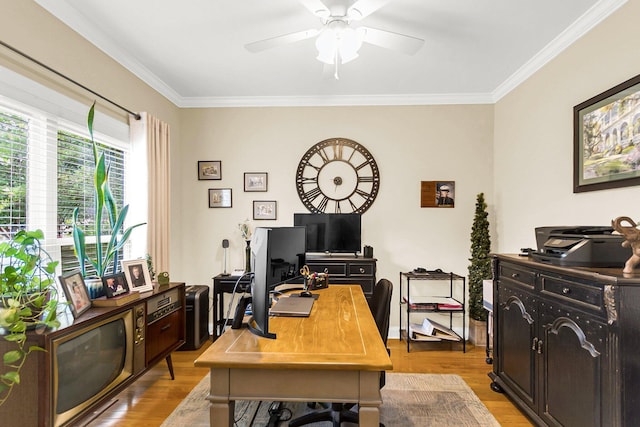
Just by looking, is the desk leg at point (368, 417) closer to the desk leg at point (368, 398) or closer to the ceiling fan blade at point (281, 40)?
the desk leg at point (368, 398)

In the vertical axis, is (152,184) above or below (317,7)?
below

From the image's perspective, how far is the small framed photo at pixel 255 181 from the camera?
3834mm

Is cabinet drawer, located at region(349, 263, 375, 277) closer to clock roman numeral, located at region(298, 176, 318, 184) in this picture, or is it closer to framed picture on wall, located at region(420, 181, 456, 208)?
framed picture on wall, located at region(420, 181, 456, 208)

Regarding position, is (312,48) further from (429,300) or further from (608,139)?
(429,300)

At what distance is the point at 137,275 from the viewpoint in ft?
7.74

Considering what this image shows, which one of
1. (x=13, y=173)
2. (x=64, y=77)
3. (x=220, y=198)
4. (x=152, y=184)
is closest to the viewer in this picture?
(x=13, y=173)

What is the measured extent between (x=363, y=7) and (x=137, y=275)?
2269mm

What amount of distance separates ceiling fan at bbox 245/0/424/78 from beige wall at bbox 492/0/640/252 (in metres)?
1.27

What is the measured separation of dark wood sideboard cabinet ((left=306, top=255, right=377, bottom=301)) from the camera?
3391mm

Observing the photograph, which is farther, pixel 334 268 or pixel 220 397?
pixel 334 268

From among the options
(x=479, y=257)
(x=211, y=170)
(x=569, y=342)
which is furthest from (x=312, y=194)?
(x=569, y=342)

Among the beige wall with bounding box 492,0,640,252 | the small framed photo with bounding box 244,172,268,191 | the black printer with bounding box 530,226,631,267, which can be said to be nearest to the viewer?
the black printer with bounding box 530,226,631,267

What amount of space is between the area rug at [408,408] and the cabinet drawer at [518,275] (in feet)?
3.07

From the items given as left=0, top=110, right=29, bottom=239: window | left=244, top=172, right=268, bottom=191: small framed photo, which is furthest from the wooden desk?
left=244, top=172, right=268, bottom=191: small framed photo
